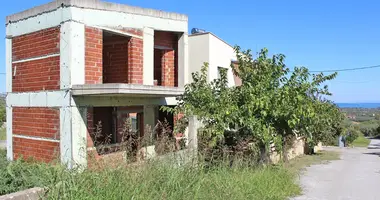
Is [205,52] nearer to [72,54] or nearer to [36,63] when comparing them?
[36,63]

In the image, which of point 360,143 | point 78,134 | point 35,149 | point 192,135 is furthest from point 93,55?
point 360,143

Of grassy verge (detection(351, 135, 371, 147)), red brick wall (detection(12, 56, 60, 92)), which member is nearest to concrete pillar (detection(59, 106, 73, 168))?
red brick wall (detection(12, 56, 60, 92))

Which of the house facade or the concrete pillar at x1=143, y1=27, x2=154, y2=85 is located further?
the house facade

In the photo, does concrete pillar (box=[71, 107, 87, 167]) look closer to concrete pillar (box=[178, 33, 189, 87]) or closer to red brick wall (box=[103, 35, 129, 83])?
red brick wall (box=[103, 35, 129, 83])

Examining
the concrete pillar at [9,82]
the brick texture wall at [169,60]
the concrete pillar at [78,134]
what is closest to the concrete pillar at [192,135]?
the concrete pillar at [78,134]

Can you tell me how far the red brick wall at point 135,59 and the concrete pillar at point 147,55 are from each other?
0.47 ft

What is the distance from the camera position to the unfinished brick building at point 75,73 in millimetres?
8086

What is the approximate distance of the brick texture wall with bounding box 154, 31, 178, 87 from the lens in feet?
38.4

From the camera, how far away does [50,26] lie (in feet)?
28.0

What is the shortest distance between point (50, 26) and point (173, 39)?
436cm

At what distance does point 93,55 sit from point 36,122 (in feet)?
7.67

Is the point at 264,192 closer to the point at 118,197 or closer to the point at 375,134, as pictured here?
the point at 118,197

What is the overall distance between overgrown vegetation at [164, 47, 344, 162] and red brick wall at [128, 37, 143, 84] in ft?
4.09

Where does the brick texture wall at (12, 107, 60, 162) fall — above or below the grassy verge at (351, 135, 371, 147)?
above
